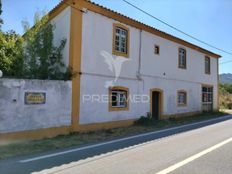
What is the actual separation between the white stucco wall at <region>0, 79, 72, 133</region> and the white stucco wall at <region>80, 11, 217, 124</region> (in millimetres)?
1210

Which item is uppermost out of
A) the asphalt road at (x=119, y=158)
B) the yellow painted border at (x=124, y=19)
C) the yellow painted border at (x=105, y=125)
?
the yellow painted border at (x=124, y=19)

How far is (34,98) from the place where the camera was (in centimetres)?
1125

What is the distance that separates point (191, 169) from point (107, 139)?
535 centimetres

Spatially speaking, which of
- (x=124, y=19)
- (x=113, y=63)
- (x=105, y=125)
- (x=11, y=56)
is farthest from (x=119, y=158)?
(x=124, y=19)

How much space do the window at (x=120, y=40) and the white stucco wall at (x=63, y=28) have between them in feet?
Result: 8.93

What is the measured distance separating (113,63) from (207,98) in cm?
1423

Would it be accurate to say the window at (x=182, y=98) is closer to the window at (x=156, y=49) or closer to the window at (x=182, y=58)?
the window at (x=182, y=58)

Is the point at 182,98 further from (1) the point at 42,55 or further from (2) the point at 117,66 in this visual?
(1) the point at 42,55

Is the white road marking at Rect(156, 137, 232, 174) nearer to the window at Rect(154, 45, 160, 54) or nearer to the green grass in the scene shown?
the green grass

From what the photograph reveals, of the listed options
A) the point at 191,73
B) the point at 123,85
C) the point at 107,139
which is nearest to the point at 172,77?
the point at 191,73

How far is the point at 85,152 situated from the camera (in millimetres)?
8781

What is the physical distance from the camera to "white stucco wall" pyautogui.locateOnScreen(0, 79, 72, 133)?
10383mm

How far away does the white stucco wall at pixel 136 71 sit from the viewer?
13930 mm

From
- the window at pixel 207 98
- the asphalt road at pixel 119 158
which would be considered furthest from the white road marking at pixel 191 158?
the window at pixel 207 98
